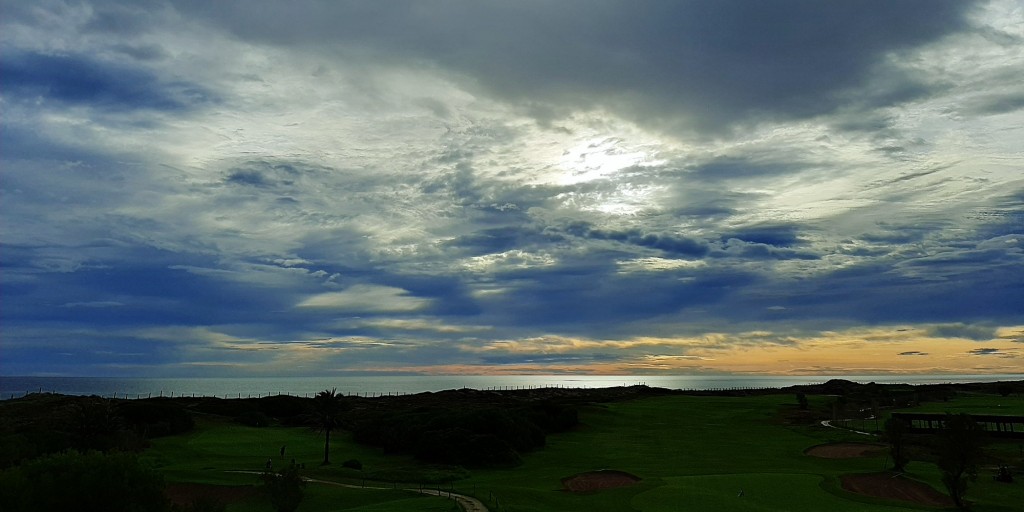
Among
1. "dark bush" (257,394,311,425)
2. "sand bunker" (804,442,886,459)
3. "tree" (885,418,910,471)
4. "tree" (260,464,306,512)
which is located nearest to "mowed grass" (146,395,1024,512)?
"tree" (885,418,910,471)

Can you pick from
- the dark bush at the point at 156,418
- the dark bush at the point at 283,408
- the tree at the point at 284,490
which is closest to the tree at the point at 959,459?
the tree at the point at 284,490

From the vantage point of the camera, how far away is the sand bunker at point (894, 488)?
51.6 metres

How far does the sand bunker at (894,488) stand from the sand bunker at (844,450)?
13481mm

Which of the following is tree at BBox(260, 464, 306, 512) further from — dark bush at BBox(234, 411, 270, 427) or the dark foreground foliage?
dark bush at BBox(234, 411, 270, 427)

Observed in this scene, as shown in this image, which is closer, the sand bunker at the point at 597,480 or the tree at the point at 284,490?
the tree at the point at 284,490

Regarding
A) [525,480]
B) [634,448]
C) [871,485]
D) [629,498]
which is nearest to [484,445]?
[525,480]

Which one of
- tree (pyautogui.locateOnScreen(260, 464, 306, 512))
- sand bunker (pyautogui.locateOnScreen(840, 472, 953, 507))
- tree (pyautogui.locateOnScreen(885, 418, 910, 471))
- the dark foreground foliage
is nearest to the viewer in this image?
the dark foreground foliage

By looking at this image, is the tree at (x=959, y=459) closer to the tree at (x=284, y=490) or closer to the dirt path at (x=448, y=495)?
the dirt path at (x=448, y=495)

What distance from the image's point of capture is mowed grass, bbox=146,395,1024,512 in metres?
47.2

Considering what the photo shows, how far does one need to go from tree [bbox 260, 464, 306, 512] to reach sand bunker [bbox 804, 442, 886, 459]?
183ft

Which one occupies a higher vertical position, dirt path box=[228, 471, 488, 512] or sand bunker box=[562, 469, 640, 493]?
dirt path box=[228, 471, 488, 512]

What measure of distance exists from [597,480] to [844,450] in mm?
33377

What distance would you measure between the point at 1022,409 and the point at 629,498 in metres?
91.3

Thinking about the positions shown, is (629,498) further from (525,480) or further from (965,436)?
(965,436)
